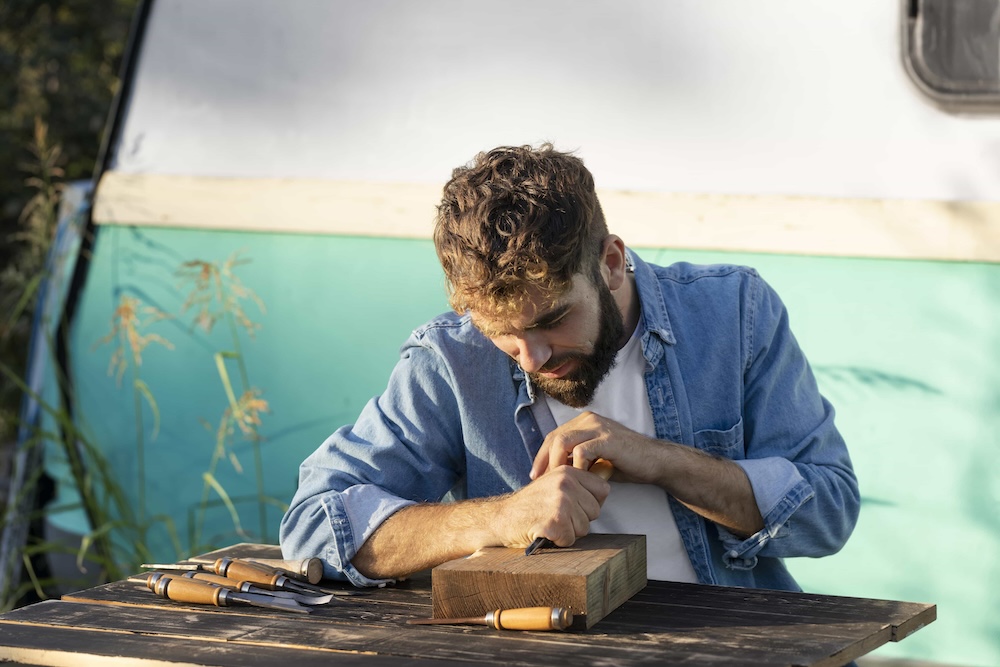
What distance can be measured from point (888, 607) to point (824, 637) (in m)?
0.26

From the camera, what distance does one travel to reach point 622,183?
3766 mm

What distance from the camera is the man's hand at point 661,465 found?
2312mm

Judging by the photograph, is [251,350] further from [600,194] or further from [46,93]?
[46,93]

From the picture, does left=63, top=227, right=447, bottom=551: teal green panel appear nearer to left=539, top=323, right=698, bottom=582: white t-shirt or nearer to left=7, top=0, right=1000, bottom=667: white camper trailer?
left=7, top=0, right=1000, bottom=667: white camper trailer

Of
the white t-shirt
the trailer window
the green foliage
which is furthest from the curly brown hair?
the green foliage

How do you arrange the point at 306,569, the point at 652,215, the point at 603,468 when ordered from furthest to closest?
the point at 652,215 < the point at 306,569 < the point at 603,468

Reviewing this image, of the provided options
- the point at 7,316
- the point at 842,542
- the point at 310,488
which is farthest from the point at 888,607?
the point at 7,316

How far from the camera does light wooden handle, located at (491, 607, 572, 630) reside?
6.55 feet

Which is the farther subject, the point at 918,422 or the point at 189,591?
the point at 918,422

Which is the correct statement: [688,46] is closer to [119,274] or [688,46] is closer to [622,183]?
[622,183]

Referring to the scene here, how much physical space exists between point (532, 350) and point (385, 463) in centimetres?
44

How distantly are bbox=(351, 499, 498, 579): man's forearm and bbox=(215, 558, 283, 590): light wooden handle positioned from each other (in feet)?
0.56

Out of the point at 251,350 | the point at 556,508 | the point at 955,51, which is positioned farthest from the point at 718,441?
the point at 251,350

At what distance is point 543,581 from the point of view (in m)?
2.03
